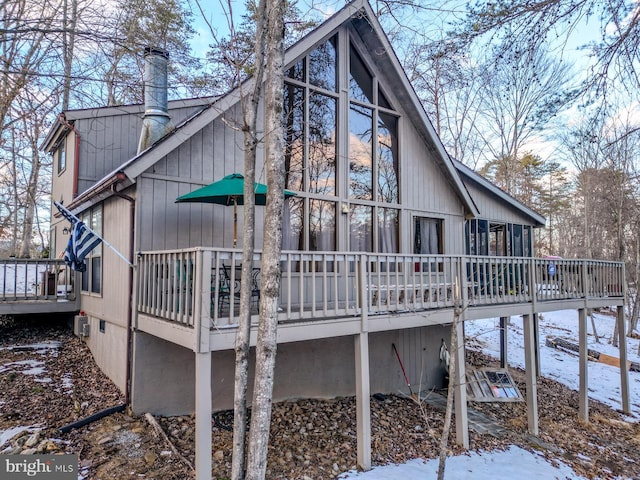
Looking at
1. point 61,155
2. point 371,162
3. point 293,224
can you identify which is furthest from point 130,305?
point 61,155

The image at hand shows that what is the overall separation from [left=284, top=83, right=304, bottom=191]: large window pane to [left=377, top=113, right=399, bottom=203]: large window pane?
2.01m

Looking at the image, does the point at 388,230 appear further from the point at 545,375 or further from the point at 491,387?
the point at 545,375

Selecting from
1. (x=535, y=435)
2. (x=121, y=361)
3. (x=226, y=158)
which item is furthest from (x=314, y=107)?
(x=535, y=435)

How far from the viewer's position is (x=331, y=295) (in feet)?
24.1

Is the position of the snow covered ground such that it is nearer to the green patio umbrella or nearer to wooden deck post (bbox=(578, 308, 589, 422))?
wooden deck post (bbox=(578, 308, 589, 422))

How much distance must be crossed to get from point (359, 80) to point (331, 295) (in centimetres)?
458

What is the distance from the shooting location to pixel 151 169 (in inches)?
226

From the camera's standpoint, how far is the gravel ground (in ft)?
15.2

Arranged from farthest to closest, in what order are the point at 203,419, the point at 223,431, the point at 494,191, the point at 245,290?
the point at 494,191
the point at 223,431
the point at 203,419
the point at 245,290

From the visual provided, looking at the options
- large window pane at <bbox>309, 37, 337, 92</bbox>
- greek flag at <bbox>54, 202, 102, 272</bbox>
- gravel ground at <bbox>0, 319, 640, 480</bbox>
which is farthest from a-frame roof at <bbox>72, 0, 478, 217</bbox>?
gravel ground at <bbox>0, 319, 640, 480</bbox>

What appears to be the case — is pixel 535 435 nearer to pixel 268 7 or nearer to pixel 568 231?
pixel 268 7

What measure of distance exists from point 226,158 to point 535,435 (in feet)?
24.7

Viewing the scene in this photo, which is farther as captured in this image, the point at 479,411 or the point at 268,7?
the point at 479,411

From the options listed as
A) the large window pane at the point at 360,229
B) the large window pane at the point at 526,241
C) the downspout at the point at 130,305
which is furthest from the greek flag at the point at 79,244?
the large window pane at the point at 526,241
